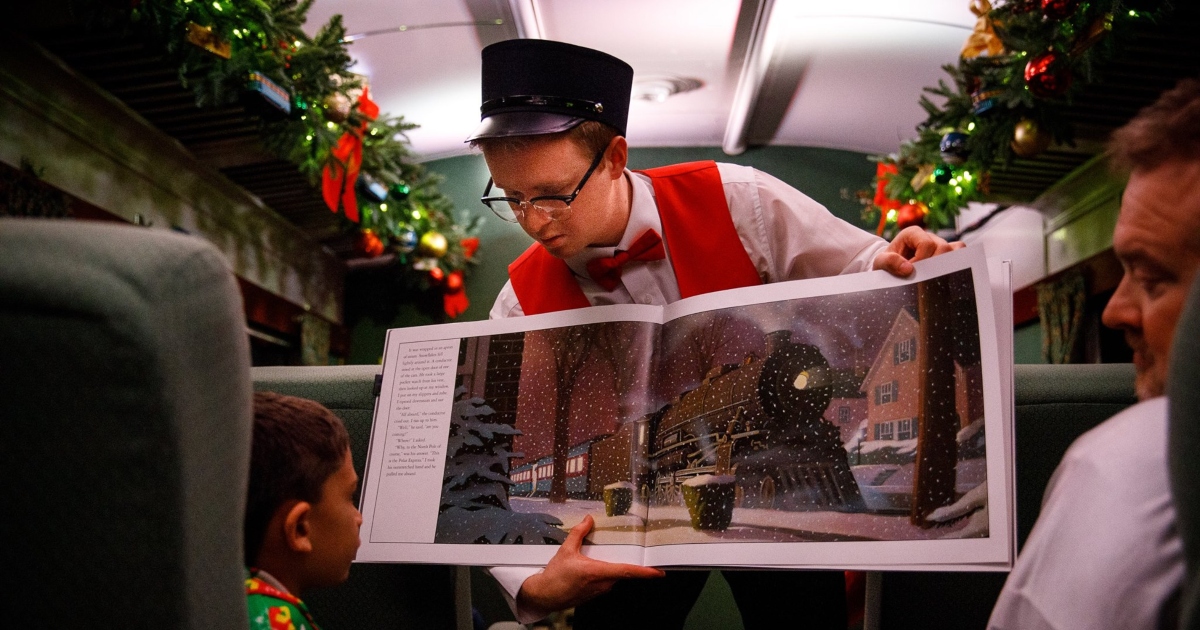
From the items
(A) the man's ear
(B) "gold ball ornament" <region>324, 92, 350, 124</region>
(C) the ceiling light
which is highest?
(C) the ceiling light

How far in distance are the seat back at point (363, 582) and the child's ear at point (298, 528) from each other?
11.5 inches

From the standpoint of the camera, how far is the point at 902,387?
111 centimetres

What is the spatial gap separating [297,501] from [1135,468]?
0.96 m

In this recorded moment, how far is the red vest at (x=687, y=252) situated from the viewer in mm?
1563

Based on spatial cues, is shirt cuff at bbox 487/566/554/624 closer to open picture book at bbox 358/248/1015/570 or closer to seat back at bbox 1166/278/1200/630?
open picture book at bbox 358/248/1015/570

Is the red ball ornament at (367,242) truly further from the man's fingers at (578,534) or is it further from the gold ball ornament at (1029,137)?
the man's fingers at (578,534)

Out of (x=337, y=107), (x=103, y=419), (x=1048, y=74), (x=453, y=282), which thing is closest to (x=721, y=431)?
(x=103, y=419)

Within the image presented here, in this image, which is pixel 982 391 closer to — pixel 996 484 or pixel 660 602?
pixel 996 484

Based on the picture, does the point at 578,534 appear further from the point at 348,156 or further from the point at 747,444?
the point at 348,156

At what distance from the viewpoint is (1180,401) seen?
0.50 metres

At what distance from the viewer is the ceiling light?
6.56 meters

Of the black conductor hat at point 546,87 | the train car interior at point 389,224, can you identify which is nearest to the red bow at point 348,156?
the train car interior at point 389,224

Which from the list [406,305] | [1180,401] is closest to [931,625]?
[1180,401]

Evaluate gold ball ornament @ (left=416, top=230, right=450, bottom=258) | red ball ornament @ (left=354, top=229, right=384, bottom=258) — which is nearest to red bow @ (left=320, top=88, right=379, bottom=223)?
red ball ornament @ (left=354, top=229, right=384, bottom=258)
